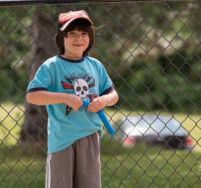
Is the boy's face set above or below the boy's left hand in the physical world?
above

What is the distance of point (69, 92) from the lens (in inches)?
75.5

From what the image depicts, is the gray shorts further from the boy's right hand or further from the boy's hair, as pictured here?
the boy's hair

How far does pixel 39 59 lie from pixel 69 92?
6.78 feet

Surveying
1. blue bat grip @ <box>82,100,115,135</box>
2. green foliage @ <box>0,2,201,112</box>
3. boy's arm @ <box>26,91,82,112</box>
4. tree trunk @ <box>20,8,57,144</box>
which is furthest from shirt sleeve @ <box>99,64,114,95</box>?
tree trunk @ <box>20,8,57,144</box>

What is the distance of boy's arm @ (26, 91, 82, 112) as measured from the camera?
180cm

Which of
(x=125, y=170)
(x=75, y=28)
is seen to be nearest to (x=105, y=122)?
(x=75, y=28)

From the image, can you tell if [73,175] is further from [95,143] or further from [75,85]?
[75,85]

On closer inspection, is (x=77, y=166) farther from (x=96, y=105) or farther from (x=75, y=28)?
(x=75, y=28)

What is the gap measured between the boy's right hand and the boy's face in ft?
0.85

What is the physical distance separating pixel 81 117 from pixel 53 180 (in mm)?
327

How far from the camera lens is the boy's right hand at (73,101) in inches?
71.0

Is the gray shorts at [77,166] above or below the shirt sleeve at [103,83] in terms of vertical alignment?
below

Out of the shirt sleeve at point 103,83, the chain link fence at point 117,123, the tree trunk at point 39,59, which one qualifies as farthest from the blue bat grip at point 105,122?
the tree trunk at point 39,59

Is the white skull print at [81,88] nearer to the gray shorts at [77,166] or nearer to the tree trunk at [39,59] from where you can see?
the gray shorts at [77,166]
